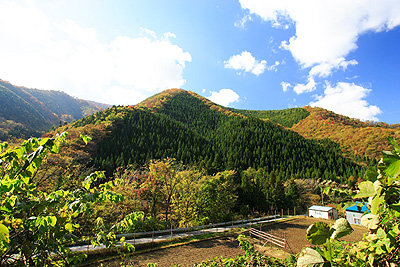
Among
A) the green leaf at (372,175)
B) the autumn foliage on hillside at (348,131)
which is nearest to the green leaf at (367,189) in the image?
the green leaf at (372,175)

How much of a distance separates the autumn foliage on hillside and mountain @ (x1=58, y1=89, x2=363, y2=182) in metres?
6.63

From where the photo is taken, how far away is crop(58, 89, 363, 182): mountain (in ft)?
165

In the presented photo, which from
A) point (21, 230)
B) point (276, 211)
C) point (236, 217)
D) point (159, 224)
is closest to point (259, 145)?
point (276, 211)

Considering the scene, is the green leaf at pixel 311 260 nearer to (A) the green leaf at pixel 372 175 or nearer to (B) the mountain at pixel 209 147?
(A) the green leaf at pixel 372 175

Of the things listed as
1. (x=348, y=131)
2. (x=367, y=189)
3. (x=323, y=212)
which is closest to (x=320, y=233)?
(x=367, y=189)

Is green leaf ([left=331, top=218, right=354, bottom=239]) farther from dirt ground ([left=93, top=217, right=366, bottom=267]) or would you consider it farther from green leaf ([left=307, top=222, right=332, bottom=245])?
dirt ground ([left=93, top=217, right=366, bottom=267])

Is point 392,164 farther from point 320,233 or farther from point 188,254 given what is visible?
point 188,254

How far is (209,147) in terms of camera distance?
246ft

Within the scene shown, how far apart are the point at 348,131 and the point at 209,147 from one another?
79736mm

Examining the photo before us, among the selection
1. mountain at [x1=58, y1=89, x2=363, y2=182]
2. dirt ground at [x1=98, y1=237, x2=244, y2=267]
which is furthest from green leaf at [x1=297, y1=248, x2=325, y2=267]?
mountain at [x1=58, y1=89, x2=363, y2=182]

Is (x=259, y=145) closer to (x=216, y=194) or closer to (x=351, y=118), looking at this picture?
(x=216, y=194)

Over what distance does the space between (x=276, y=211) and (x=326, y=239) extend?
40750 millimetres

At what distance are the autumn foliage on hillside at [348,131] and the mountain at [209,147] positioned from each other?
6.63 meters

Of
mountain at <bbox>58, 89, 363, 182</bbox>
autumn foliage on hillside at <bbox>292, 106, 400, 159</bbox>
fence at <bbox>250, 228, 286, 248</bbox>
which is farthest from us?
autumn foliage on hillside at <bbox>292, 106, 400, 159</bbox>
